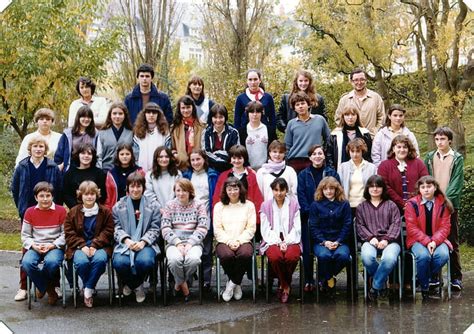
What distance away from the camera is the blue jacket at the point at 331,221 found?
774cm

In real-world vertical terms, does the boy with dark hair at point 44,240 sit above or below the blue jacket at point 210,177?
below

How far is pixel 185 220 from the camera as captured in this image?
789cm

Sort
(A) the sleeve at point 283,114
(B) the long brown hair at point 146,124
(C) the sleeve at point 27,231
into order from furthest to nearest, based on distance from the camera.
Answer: (A) the sleeve at point 283,114
(B) the long brown hair at point 146,124
(C) the sleeve at point 27,231

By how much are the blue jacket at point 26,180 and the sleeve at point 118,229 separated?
78cm

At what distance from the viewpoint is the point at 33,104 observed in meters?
13.3

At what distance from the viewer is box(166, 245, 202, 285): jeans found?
298 inches

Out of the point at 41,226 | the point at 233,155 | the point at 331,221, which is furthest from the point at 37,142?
the point at 331,221

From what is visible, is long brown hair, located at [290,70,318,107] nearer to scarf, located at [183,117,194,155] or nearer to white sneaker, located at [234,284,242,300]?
scarf, located at [183,117,194,155]

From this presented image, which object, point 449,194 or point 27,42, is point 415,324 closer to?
point 449,194

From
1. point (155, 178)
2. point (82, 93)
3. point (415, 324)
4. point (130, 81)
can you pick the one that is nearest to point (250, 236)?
point (155, 178)

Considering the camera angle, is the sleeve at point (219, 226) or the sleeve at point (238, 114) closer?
the sleeve at point (219, 226)

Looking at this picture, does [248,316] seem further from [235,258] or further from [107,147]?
[107,147]

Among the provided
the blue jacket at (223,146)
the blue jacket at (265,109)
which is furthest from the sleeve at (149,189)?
the blue jacket at (265,109)

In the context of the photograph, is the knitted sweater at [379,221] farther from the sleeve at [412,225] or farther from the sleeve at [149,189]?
the sleeve at [149,189]
